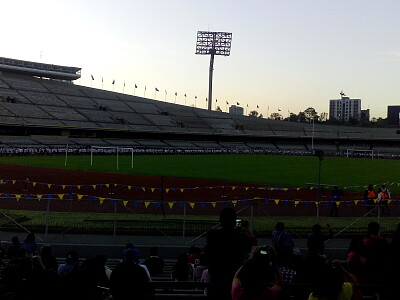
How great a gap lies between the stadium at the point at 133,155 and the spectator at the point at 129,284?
1012cm

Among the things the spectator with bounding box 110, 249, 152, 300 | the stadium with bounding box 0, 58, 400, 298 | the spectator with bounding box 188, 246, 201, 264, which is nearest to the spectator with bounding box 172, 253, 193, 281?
the spectator with bounding box 188, 246, 201, 264

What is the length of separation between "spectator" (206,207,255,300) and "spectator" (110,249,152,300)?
0.82 m

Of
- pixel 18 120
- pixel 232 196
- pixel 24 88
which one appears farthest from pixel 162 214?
pixel 24 88

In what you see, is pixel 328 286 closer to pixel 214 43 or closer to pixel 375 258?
pixel 375 258

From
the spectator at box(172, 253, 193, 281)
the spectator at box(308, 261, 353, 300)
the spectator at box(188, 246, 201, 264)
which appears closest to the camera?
the spectator at box(308, 261, 353, 300)

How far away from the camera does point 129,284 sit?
6.07 meters

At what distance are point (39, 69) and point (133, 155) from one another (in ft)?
188

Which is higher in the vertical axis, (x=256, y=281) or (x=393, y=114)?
(x=393, y=114)

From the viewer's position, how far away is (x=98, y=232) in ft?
59.8

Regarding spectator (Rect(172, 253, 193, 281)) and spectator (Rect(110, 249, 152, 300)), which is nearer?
spectator (Rect(110, 249, 152, 300))

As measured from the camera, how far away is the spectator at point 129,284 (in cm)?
601

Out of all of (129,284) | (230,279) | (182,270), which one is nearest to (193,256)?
(182,270)

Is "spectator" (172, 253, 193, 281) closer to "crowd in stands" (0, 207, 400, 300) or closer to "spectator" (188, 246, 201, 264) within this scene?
"spectator" (188, 246, 201, 264)

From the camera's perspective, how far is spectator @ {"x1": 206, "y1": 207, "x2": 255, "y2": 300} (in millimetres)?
5711
